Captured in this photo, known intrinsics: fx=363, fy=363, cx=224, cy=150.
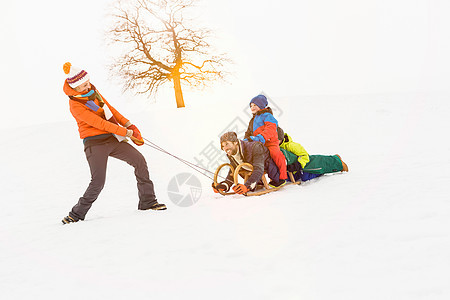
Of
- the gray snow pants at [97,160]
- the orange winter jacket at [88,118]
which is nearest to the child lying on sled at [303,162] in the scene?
the gray snow pants at [97,160]

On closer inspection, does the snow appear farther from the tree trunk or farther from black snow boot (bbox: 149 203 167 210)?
the tree trunk

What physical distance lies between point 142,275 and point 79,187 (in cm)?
592

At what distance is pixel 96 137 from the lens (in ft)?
14.5

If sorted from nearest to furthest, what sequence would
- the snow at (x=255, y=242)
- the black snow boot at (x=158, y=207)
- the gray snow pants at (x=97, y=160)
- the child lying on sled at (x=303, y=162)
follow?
the snow at (x=255, y=242) < the gray snow pants at (x=97, y=160) < the black snow boot at (x=158, y=207) < the child lying on sled at (x=303, y=162)

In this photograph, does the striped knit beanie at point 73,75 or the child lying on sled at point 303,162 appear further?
the child lying on sled at point 303,162

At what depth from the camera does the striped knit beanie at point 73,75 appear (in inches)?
165

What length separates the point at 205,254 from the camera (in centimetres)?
291

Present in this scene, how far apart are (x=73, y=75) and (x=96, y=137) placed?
77 centimetres

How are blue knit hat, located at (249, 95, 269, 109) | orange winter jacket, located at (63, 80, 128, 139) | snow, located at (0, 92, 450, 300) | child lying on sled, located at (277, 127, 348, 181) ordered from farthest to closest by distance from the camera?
child lying on sled, located at (277, 127, 348, 181) < blue knit hat, located at (249, 95, 269, 109) < orange winter jacket, located at (63, 80, 128, 139) < snow, located at (0, 92, 450, 300)

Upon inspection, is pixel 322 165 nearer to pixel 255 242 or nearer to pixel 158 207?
pixel 158 207

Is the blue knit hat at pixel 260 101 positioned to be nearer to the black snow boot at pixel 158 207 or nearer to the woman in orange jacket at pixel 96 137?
the woman in orange jacket at pixel 96 137

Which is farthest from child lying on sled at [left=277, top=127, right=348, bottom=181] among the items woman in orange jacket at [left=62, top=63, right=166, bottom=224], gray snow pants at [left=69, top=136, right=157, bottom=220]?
gray snow pants at [left=69, top=136, right=157, bottom=220]

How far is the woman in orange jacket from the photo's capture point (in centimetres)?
429

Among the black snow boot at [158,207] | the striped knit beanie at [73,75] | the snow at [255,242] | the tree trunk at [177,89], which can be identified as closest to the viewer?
the snow at [255,242]
